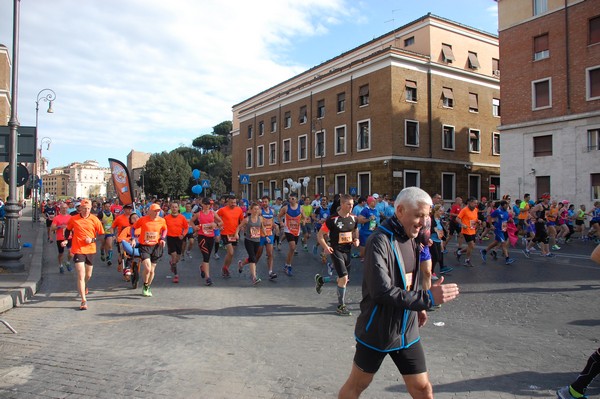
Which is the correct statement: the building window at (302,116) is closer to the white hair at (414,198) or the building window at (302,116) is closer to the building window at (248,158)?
the building window at (248,158)

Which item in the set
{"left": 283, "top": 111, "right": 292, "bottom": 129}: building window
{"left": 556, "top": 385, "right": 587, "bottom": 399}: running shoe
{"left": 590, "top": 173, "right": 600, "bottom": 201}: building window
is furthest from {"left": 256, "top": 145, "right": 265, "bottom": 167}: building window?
{"left": 556, "top": 385, "right": 587, "bottom": 399}: running shoe

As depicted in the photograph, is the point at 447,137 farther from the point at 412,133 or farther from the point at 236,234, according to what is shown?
the point at 236,234

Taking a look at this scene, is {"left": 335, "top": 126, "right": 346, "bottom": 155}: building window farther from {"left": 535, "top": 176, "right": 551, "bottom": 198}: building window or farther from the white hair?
the white hair

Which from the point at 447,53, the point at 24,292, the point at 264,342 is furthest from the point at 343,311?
the point at 447,53

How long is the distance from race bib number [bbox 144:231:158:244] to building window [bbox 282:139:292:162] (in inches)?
1360

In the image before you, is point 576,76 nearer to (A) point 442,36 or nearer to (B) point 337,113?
(A) point 442,36

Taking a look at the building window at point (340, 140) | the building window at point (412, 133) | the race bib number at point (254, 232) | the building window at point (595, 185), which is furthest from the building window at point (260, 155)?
the race bib number at point (254, 232)

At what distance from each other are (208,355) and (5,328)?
3.22 meters

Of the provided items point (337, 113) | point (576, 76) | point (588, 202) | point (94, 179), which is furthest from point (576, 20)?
point (94, 179)

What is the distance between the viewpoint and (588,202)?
24.0 meters

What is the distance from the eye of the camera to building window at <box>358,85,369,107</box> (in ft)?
110

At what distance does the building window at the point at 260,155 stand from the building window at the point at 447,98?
2002 centimetres

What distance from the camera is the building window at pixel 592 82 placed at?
24.0m

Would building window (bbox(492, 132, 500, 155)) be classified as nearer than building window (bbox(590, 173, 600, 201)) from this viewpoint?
No
